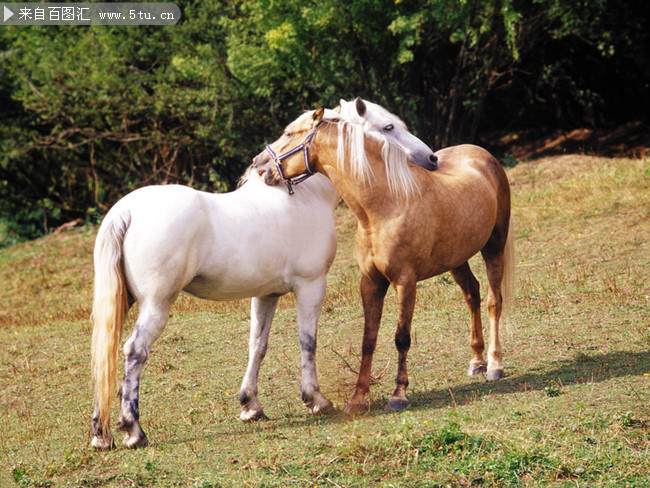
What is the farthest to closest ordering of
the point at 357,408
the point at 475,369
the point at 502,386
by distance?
the point at 475,369
the point at 502,386
the point at 357,408

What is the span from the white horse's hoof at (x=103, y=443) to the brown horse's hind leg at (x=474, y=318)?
3.04 meters

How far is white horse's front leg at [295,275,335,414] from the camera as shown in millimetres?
5840

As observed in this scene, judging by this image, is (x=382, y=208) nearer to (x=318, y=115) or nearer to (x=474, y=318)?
(x=318, y=115)

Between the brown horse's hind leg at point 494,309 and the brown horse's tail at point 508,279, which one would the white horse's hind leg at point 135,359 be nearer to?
the brown horse's hind leg at point 494,309

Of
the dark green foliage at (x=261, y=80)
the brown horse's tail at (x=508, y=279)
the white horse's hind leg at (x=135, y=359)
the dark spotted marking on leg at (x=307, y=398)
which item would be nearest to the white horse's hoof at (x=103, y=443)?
the white horse's hind leg at (x=135, y=359)

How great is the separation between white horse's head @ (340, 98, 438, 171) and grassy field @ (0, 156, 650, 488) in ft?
6.22

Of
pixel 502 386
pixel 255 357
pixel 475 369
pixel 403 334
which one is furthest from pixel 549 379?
pixel 255 357

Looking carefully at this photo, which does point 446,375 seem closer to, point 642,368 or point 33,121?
point 642,368

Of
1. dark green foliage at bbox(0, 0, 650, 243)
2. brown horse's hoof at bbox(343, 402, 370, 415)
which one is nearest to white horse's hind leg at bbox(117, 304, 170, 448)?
brown horse's hoof at bbox(343, 402, 370, 415)

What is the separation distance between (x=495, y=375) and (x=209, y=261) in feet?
8.59

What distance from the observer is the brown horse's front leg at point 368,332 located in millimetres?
5816

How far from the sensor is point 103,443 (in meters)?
5.29

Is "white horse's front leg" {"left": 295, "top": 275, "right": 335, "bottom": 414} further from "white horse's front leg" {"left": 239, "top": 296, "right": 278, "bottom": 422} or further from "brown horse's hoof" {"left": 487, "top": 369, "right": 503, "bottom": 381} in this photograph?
"brown horse's hoof" {"left": 487, "top": 369, "right": 503, "bottom": 381}

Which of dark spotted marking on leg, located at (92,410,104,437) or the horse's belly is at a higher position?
the horse's belly
